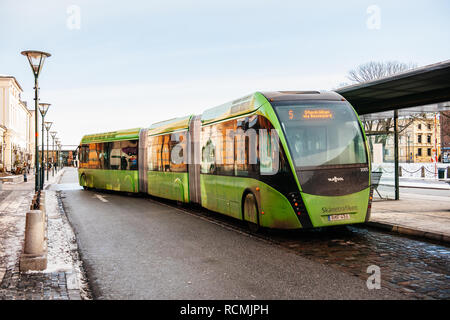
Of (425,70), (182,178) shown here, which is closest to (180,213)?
(182,178)

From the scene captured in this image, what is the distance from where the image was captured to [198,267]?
679 centimetres

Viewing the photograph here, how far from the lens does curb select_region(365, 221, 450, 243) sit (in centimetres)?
862

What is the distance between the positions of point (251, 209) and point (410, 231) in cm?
332

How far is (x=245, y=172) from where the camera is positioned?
971cm

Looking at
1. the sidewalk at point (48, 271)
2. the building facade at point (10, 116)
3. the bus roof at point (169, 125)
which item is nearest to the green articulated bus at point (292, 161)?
the bus roof at point (169, 125)

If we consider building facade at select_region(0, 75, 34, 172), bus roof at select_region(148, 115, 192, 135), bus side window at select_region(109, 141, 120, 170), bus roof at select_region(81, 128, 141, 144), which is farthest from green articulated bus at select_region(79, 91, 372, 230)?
building facade at select_region(0, 75, 34, 172)

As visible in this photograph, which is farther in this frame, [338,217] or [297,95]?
[297,95]

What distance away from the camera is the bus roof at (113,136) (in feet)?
64.9

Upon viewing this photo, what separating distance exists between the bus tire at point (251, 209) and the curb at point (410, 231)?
284 cm

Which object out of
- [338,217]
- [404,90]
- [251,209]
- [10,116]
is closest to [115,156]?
[251,209]

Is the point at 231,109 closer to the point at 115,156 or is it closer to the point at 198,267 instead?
the point at 198,267

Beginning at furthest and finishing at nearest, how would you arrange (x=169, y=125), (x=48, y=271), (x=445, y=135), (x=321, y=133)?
(x=445, y=135) → (x=169, y=125) → (x=321, y=133) → (x=48, y=271)
